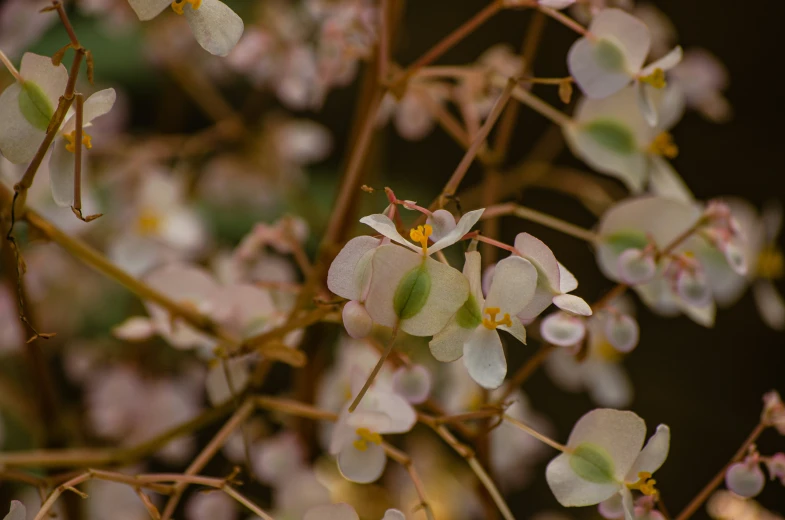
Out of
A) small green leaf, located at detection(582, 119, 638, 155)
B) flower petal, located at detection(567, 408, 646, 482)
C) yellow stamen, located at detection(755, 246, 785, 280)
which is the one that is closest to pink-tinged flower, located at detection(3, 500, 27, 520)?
flower petal, located at detection(567, 408, 646, 482)

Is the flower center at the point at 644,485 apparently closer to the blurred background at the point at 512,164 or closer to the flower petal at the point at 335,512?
the flower petal at the point at 335,512

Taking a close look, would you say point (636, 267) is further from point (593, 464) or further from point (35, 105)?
point (35, 105)

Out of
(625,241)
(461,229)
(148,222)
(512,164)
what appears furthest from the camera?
(512,164)

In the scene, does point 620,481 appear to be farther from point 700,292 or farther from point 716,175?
point 716,175

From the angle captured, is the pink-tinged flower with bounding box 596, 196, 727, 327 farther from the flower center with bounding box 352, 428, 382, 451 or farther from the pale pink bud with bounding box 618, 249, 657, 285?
the flower center with bounding box 352, 428, 382, 451

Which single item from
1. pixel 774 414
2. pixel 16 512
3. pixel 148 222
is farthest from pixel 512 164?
pixel 16 512

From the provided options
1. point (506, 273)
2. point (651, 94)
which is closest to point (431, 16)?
point (651, 94)
